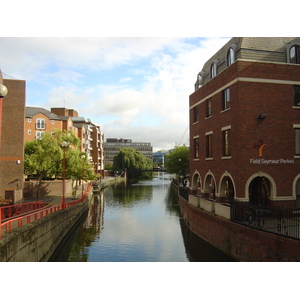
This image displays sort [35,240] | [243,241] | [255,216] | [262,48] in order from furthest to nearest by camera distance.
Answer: [262,48] → [255,216] → [35,240] → [243,241]

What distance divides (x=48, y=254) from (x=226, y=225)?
9.80 meters

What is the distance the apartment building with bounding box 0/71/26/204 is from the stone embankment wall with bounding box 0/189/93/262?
760cm

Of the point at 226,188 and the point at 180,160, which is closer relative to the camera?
the point at 226,188

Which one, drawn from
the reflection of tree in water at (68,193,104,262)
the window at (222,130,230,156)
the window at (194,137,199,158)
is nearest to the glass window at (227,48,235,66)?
the window at (222,130,230,156)

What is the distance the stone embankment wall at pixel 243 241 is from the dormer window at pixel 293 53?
10.8m

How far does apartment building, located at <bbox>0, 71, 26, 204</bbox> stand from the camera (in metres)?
27.6

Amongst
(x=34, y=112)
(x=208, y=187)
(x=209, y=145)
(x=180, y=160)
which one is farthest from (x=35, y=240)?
(x=34, y=112)

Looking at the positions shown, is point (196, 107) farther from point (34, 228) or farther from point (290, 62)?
point (34, 228)

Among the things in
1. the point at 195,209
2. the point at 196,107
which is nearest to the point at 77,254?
the point at 195,209

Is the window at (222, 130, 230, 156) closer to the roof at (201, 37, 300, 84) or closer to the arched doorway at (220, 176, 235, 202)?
the arched doorway at (220, 176, 235, 202)

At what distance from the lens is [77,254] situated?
18.3 metres

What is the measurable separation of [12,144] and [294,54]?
24021 millimetres

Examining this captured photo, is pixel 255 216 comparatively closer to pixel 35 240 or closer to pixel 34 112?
pixel 35 240

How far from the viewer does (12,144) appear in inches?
1096
